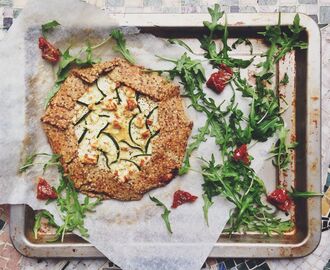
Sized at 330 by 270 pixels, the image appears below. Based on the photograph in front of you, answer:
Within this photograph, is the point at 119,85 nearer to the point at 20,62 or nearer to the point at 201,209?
the point at 20,62

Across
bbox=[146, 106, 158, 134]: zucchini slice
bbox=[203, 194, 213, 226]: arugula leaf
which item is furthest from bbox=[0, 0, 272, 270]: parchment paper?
bbox=[146, 106, 158, 134]: zucchini slice

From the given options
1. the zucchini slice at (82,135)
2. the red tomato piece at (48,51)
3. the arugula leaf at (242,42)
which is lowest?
the zucchini slice at (82,135)

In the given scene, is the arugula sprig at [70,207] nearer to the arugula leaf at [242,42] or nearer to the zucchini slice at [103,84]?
the zucchini slice at [103,84]

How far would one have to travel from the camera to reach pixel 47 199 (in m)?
1.90

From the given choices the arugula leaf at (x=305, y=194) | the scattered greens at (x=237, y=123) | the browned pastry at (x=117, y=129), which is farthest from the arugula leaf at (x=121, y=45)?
the arugula leaf at (x=305, y=194)

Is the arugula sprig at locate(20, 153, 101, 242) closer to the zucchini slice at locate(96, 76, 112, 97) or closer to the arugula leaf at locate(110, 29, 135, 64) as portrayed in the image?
the zucchini slice at locate(96, 76, 112, 97)

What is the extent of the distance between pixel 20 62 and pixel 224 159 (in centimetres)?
79

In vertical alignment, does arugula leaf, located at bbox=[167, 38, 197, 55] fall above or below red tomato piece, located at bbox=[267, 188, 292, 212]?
above

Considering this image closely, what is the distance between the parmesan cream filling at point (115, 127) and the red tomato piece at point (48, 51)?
0.55 ft

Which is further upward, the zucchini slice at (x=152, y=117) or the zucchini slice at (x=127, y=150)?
the zucchini slice at (x=152, y=117)

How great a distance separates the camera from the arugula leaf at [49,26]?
1870 millimetres

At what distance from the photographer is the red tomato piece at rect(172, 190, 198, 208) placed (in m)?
1.88

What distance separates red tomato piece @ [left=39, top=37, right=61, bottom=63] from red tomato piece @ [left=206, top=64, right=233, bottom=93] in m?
0.54

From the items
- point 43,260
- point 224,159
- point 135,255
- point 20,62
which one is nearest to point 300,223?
point 224,159
